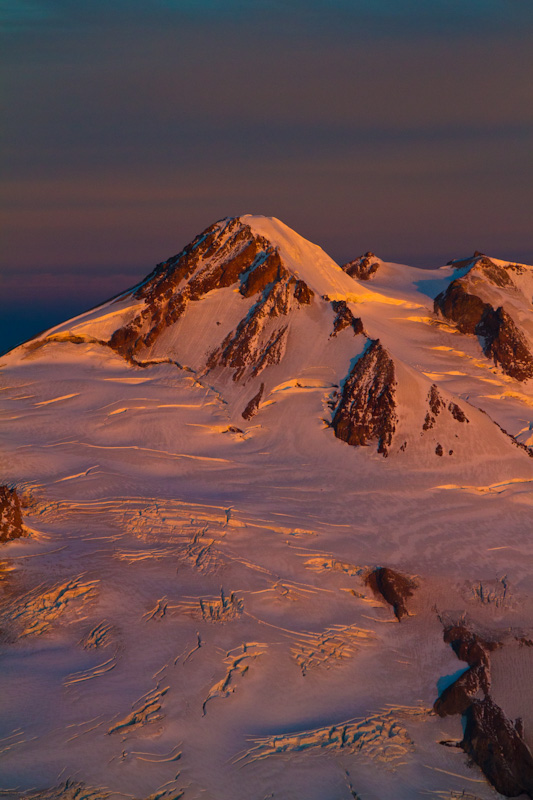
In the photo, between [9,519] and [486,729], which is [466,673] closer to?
[486,729]

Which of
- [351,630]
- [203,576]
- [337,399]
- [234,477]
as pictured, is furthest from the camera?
[337,399]

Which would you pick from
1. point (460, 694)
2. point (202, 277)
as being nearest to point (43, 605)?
point (460, 694)

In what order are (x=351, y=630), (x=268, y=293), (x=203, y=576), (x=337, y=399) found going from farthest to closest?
(x=268, y=293)
(x=337, y=399)
(x=203, y=576)
(x=351, y=630)

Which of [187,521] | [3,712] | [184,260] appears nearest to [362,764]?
[3,712]

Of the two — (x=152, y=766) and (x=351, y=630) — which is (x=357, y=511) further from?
(x=152, y=766)

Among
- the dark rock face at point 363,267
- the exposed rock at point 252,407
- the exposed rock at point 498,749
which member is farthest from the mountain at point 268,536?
the dark rock face at point 363,267

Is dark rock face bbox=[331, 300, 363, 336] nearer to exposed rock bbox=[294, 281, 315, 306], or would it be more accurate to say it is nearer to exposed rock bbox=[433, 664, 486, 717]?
exposed rock bbox=[294, 281, 315, 306]
